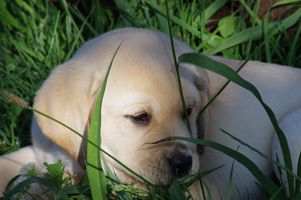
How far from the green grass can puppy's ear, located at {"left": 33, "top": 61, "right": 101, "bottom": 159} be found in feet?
3.16

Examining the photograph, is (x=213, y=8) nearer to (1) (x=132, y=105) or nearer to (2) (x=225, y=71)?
(1) (x=132, y=105)

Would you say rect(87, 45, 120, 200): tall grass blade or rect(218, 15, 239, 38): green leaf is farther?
rect(218, 15, 239, 38): green leaf

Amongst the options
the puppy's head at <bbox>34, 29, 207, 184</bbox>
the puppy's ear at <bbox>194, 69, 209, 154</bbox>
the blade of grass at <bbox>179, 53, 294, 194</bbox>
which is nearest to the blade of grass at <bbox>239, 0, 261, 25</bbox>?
the puppy's ear at <bbox>194, 69, 209, 154</bbox>

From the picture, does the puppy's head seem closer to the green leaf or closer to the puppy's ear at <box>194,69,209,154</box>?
the puppy's ear at <box>194,69,209,154</box>

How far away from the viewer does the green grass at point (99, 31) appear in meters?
4.82

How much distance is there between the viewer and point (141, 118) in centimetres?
334

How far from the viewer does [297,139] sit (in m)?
3.60

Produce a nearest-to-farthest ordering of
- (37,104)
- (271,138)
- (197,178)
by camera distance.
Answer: (197,178) → (37,104) → (271,138)

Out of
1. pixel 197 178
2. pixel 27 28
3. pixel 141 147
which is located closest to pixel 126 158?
pixel 141 147

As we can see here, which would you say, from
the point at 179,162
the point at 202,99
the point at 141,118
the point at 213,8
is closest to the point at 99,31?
the point at 213,8

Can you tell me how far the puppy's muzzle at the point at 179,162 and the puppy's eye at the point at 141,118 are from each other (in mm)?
200

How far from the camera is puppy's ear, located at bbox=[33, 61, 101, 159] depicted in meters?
3.40

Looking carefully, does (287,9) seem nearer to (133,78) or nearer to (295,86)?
(295,86)

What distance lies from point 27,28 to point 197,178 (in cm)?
257
